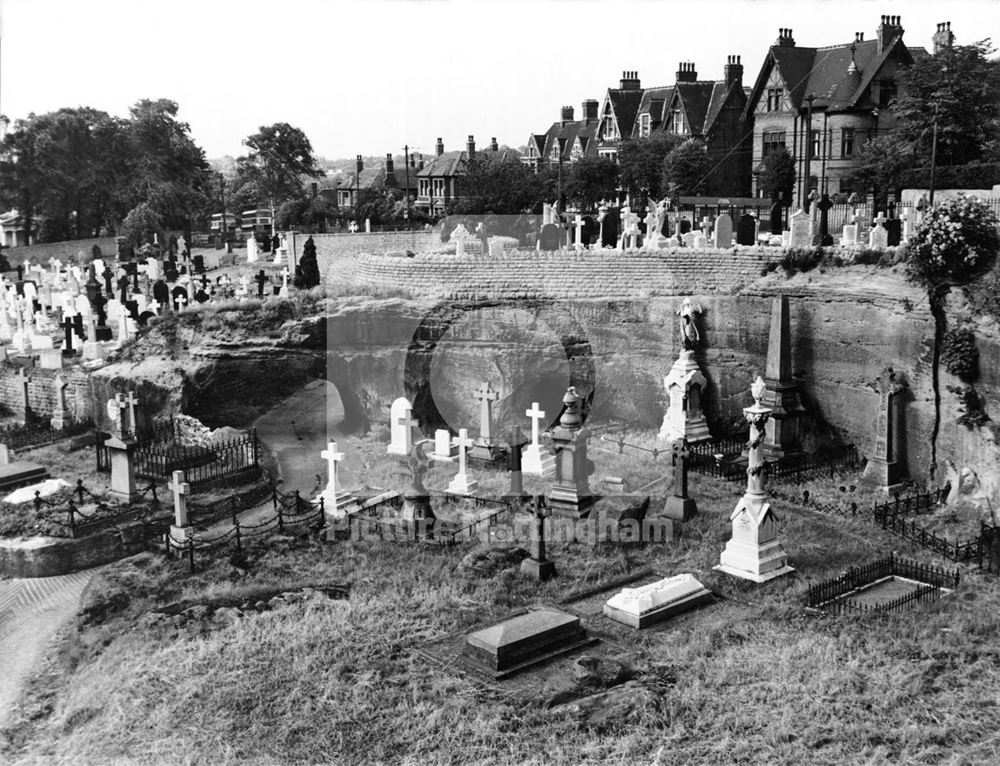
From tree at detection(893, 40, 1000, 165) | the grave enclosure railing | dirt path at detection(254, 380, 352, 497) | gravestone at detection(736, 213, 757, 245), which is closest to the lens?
the grave enclosure railing

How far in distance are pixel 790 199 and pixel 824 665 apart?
34.4m

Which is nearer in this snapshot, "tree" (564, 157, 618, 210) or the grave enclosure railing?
the grave enclosure railing

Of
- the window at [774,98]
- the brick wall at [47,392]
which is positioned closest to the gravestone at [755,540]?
the brick wall at [47,392]

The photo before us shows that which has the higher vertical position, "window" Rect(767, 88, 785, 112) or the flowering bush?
"window" Rect(767, 88, 785, 112)

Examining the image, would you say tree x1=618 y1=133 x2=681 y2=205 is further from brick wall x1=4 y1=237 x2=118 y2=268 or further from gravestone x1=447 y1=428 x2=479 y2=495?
gravestone x1=447 y1=428 x2=479 y2=495

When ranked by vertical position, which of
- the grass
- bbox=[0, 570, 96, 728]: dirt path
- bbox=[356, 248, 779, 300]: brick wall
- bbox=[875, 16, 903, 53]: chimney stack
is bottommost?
bbox=[0, 570, 96, 728]: dirt path

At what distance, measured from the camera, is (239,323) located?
29734 mm

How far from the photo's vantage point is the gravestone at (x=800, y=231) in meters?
25.7

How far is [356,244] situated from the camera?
1615 inches

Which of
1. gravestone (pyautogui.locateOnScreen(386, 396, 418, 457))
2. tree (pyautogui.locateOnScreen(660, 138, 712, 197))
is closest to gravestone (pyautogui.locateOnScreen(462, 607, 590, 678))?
gravestone (pyautogui.locateOnScreen(386, 396, 418, 457))

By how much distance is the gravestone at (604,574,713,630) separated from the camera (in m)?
14.7

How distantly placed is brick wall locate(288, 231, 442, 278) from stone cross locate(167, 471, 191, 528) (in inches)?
795

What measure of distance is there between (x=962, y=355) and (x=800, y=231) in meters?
6.53

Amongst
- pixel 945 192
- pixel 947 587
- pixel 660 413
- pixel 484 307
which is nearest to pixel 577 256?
pixel 484 307
